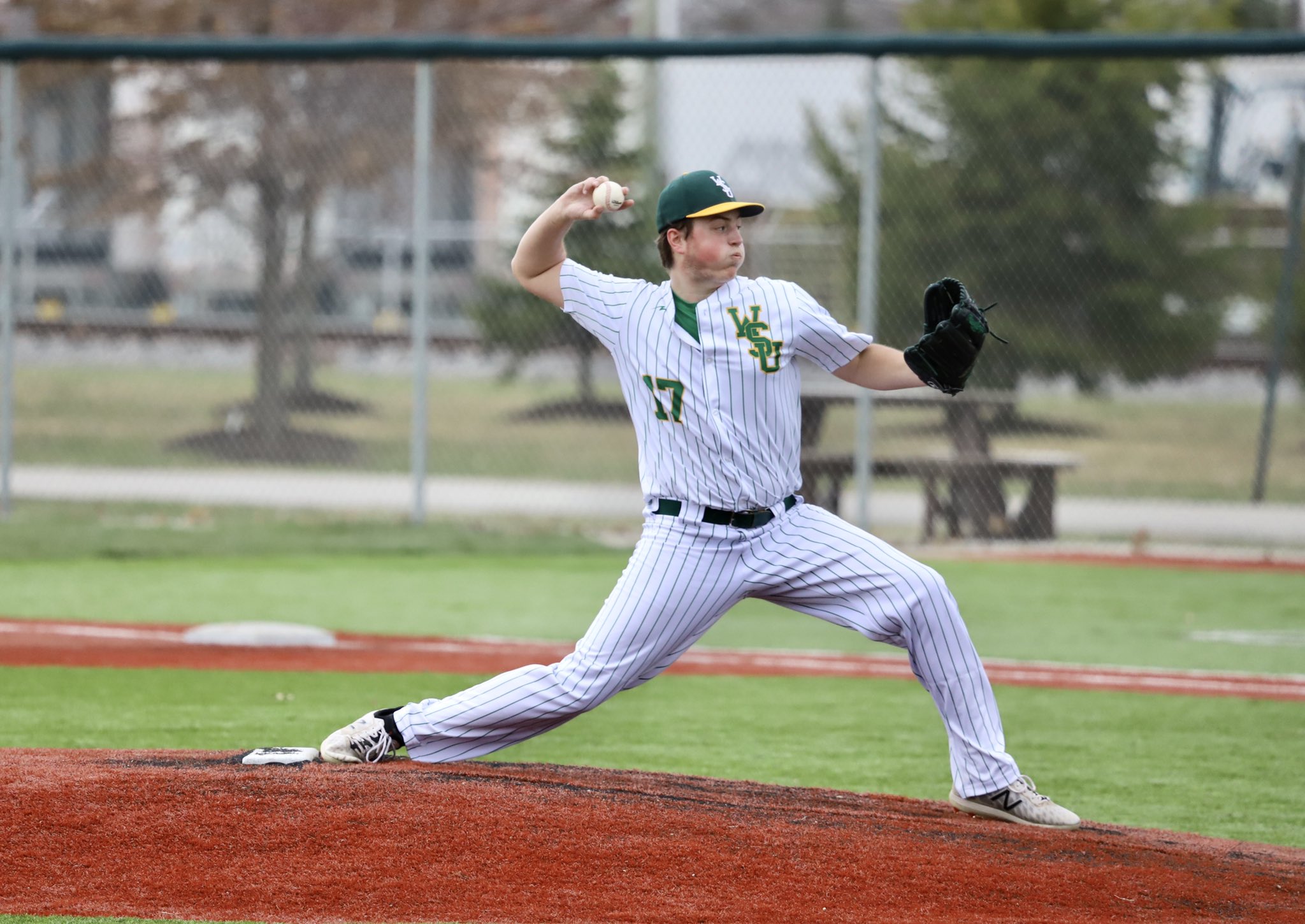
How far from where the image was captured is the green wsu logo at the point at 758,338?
13.7 ft

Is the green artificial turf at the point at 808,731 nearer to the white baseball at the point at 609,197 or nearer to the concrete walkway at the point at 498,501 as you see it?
the white baseball at the point at 609,197

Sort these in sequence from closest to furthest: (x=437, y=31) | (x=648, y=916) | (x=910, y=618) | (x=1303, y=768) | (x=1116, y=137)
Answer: (x=648, y=916)
(x=910, y=618)
(x=1303, y=768)
(x=1116, y=137)
(x=437, y=31)

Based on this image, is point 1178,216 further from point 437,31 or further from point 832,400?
point 437,31

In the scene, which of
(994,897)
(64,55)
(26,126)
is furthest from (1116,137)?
(994,897)

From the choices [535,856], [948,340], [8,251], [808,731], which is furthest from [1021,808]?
[8,251]

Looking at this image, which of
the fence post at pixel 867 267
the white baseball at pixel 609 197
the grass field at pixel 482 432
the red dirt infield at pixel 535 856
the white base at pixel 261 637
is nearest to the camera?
the red dirt infield at pixel 535 856

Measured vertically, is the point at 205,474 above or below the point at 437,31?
below

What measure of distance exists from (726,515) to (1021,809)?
1.20 meters

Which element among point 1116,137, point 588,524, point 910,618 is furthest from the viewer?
point 1116,137

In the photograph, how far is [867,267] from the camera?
10.6 meters

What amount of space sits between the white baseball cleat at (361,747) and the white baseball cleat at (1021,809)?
167 cm

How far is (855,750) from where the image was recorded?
5.78 meters

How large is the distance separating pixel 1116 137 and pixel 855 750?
31.4 feet

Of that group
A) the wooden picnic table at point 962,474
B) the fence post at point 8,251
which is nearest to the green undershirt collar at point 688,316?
the wooden picnic table at point 962,474
